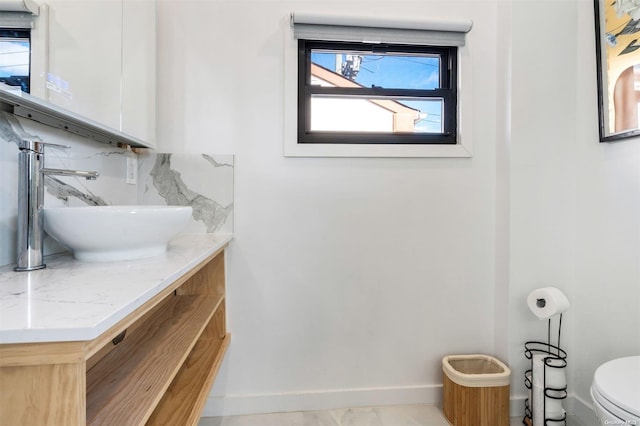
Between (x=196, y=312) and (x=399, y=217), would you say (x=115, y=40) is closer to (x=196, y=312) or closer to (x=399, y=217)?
(x=196, y=312)

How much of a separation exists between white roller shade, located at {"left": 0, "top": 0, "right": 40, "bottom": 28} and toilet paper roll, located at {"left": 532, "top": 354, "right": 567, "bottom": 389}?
2.19 metres

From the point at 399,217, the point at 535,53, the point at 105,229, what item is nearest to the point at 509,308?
the point at 399,217

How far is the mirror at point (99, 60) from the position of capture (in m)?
0.84

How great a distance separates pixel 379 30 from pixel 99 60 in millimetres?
1235

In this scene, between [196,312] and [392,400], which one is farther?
[392,400]

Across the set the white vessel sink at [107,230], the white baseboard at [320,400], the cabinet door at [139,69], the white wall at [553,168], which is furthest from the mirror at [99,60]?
the white wall at [553,168]

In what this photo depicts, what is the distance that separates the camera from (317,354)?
4.87 ft

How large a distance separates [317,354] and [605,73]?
1894 mm

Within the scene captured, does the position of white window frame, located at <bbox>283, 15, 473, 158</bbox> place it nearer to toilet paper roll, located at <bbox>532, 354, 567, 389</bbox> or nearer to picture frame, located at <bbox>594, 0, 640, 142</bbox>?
picture frame, located at <bbox>594, 0, 640, 142</bbox>

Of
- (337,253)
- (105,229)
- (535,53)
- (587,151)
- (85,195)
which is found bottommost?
(337,253)

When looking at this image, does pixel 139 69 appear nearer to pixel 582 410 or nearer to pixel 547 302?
pixel 547 302

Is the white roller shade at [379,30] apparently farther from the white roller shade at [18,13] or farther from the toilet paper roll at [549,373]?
the toilet paper roll at [549,373]

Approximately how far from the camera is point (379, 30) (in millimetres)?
1460

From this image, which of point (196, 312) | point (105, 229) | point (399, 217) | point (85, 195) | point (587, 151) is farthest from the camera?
point (399, 217)
